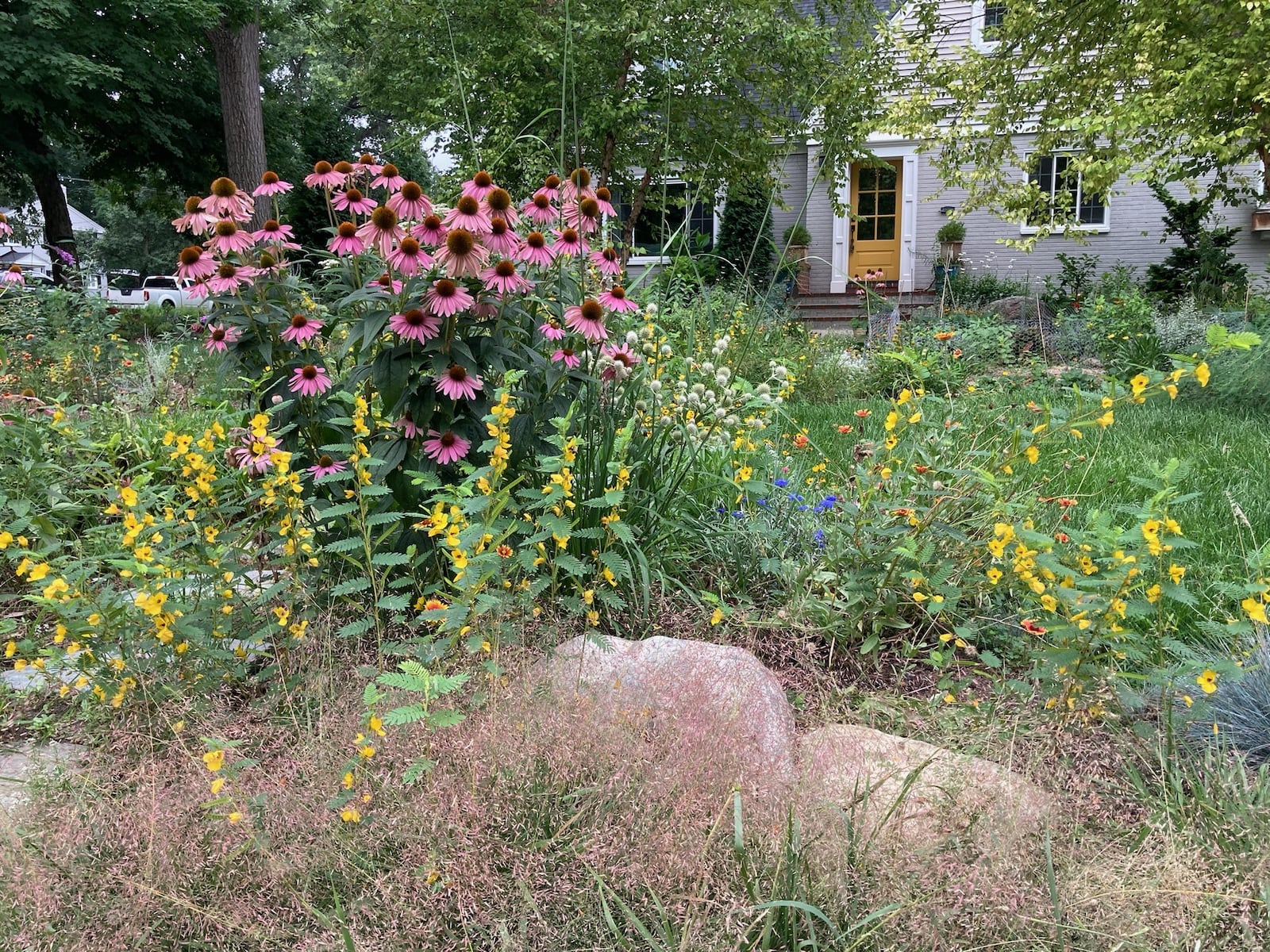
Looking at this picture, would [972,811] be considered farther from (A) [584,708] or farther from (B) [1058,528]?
(B) [1058,528]

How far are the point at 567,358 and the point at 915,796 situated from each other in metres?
1.43

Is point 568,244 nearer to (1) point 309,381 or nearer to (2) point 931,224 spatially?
(1) point 309,381

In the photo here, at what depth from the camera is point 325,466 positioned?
236cm

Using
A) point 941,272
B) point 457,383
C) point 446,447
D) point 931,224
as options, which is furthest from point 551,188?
point 931,224

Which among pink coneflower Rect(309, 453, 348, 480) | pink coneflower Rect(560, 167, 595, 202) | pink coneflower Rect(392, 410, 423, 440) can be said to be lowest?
pink coneflower Rect(309, 453, 348, 480)

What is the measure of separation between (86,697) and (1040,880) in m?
2.22

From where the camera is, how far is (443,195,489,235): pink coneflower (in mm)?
2240

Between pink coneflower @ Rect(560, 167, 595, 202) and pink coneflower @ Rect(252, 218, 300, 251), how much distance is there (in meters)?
0.84

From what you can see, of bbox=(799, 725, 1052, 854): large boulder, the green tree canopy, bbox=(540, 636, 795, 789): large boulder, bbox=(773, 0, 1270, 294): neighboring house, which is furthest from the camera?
bbox=(773, 0, 1270, 294): neighboring house

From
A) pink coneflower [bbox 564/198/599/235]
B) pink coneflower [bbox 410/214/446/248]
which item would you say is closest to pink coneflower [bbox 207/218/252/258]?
pink coneflower [bbox 410/214/446/248]

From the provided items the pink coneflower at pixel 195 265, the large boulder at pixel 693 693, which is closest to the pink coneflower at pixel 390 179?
the pink coneflower at pixel 195 265

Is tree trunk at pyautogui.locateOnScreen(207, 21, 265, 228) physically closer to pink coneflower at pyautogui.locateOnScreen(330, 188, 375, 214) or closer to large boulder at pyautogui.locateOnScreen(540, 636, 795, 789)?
pink coneflower at pyautogui.locateOnScreen(330, 188, 375, 214)

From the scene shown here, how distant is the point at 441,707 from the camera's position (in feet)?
5.67

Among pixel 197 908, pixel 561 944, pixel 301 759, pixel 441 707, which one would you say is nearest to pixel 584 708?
pixel 441 707
